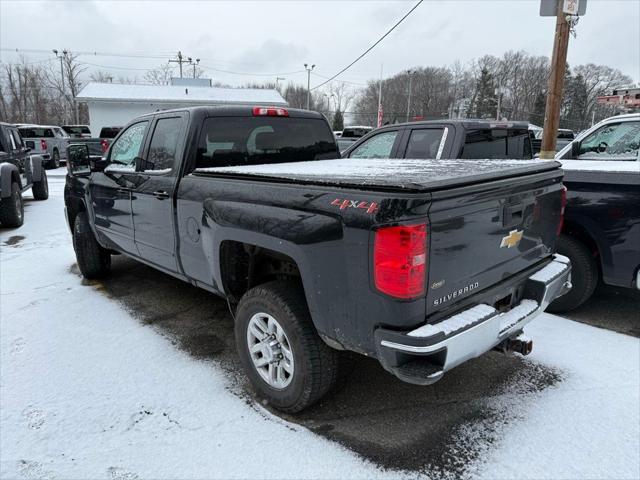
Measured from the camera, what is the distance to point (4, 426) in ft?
9.21

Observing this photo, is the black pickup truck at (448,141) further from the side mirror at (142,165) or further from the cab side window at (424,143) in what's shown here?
the side mirror at (142,165)

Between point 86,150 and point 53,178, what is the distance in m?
15.0

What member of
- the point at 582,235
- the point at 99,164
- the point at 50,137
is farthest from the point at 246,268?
the point at 50,137

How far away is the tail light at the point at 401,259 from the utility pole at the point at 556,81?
630 centimetres

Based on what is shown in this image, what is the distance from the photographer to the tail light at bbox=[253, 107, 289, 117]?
4.07 meters

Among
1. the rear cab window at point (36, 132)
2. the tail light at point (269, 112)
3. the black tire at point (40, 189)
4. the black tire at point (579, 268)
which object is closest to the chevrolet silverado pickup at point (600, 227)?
the black tire at point (579, 268)

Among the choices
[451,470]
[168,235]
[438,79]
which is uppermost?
[438,79]

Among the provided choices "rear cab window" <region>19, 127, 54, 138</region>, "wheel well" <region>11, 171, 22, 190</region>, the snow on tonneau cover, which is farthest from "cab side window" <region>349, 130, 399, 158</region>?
"rear cab window" <region>19, 127, 54, 138</region>

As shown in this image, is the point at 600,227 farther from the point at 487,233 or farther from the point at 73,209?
the point at 73,209

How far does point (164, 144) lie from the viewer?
13.0ft

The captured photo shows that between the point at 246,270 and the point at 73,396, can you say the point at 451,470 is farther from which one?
the point at 73,396

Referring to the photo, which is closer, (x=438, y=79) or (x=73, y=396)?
(x=73, y=396)

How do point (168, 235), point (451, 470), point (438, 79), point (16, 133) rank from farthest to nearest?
point (438, 79) → point (16, 133) → point (168, 235) → point (451, 470)

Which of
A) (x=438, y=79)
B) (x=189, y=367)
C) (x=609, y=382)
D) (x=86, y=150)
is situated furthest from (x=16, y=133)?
(x=438, y=79)
